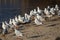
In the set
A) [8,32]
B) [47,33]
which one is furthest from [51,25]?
[8,32]

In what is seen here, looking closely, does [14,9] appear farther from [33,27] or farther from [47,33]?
[47,33]

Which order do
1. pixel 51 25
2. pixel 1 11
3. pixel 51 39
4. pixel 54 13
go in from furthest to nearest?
1. pixel 1 11
2. pixel 54 13
3. pixel 51 25
4. pixel 51 39

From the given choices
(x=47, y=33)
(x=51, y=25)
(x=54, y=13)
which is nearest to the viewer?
(x=47, y=33)

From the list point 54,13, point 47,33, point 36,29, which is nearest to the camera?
point 47,33

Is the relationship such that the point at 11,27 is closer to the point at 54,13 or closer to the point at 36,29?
the point at 36,29

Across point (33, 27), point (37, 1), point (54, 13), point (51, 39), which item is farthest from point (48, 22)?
point (37, 1)

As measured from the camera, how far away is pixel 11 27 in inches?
111

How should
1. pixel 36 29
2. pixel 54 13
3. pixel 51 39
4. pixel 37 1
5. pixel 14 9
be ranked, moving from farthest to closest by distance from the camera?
pixel 37 1 → pixel 14 9 → pixel 54 13 → pixel 36 29 → pixel 51 39

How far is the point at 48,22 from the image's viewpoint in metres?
3.21

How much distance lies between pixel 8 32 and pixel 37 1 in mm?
3387

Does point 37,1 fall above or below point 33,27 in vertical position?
above

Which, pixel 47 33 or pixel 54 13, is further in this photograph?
pixel 54 13

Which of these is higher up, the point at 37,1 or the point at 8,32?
the point at 37,1

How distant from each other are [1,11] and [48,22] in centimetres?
153
